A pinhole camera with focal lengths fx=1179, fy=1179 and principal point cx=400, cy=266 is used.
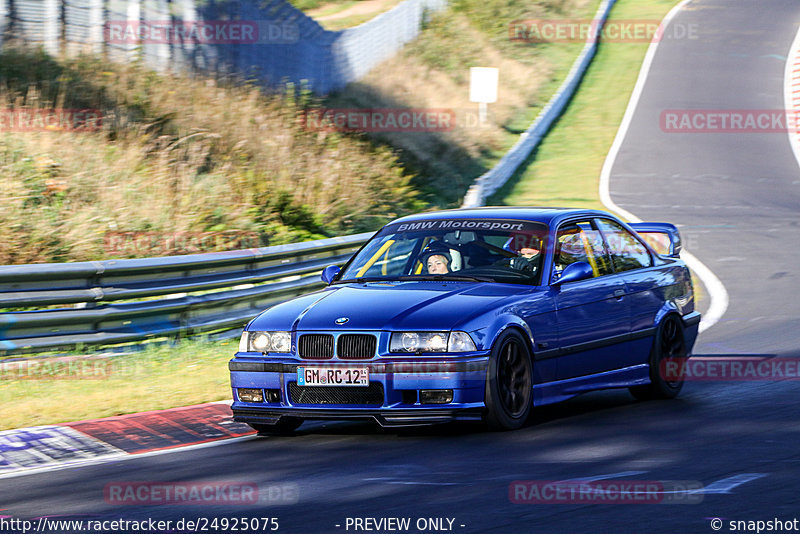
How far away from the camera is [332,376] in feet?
24.0

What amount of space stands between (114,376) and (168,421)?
2.06 m

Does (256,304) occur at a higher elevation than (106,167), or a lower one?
lower

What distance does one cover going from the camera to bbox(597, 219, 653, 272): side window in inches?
361

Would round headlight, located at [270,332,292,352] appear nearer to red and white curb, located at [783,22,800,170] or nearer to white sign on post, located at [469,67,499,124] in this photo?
white sign on post, located at [469,67,499,124]

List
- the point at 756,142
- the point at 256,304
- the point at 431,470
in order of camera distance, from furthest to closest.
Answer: the point at 756,142 → the point at 256,304 → the point at 431,470

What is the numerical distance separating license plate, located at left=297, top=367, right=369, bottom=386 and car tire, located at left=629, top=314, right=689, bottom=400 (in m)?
2.93

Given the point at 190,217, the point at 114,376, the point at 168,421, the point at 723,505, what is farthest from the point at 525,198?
the point at 723,505

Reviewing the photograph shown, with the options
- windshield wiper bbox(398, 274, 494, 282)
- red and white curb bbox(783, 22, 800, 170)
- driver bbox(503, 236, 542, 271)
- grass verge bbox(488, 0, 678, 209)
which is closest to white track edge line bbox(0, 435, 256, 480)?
windshield wiper bbox(398, 274, 494, 282)

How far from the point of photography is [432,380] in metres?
7.23

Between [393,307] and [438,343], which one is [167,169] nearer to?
[393,307]

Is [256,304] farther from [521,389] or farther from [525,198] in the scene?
Answer: [525,198]

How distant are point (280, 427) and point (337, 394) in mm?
668

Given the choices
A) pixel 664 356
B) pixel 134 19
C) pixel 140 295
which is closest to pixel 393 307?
pixel 664 356

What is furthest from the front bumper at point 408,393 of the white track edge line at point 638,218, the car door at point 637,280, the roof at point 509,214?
the white track edge line at point 638,218
